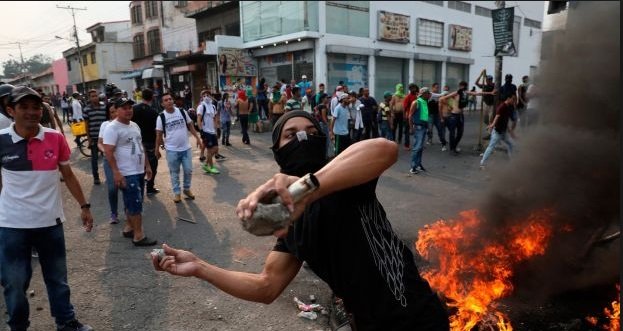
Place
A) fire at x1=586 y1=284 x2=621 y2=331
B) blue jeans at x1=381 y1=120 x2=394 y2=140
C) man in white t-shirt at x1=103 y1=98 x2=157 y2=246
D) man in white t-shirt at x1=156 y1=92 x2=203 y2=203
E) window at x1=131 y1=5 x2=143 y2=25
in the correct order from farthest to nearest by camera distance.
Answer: window at x1=131 y1=5 x2=143 y2=25
blue jeans at x1=381 y1=120 x2=394 y2=140
man in white t-shirt at x1=156 y1=92 x2=203 y2=203
man in white t-shirt at x1=103 y1=98 x2=157 y2=246
fire at x1=586 y1=284 x2=621 y2=331

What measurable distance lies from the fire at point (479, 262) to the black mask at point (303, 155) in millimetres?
2252

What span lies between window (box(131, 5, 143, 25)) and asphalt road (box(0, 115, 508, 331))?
3434cm

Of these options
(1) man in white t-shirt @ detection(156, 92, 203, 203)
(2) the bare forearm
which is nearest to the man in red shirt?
(1) man in white t-shirt @ detection(156, 92, 203, 203)

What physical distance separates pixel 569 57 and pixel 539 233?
1.91m

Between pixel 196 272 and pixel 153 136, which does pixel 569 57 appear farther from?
pixel 153 136

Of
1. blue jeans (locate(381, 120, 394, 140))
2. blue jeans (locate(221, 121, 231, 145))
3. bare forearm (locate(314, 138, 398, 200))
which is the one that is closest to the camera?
bare forearm (locate(314, 138, 398, 200))

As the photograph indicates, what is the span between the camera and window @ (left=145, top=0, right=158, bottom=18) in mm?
36719

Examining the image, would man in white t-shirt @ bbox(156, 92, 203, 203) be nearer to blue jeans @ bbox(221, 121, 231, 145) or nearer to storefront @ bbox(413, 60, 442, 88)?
blue jeans @ bbox(221, 121, 231, 145)

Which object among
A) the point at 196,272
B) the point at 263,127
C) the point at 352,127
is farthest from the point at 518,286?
the point at 263,127

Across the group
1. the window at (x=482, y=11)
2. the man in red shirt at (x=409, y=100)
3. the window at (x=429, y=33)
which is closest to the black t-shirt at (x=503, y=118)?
the man in red shirt at (x=409, y=100)

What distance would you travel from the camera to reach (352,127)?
11.4 m

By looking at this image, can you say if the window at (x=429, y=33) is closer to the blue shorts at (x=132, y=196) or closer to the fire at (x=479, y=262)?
the fire at (x=479, y=262)

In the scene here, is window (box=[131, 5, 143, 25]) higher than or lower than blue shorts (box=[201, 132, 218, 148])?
higher

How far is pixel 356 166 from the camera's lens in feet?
4.57
